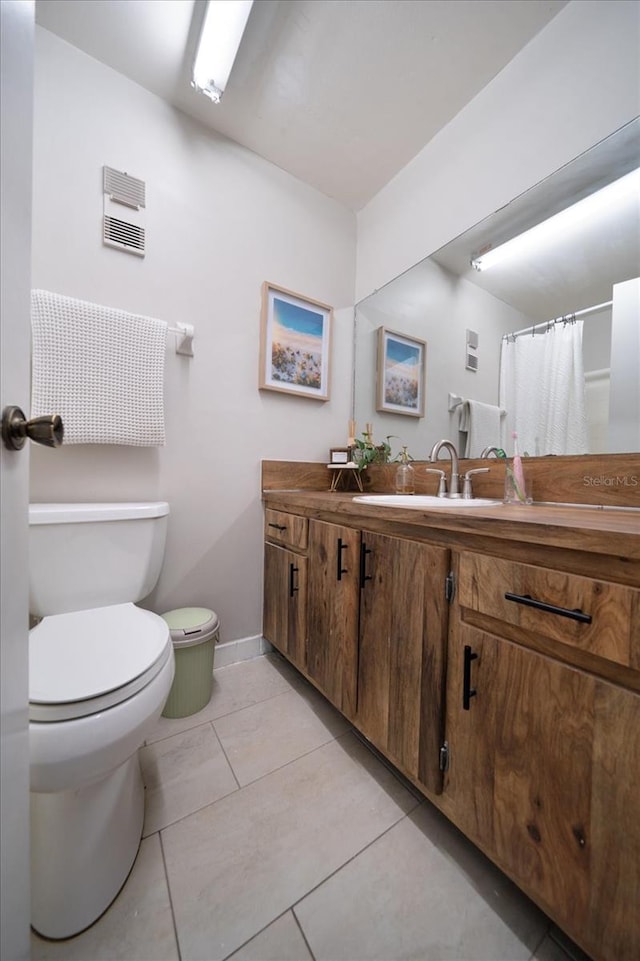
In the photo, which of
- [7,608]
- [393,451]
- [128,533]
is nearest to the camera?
[7,608]

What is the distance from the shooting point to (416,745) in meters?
0.82

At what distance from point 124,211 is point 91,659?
153 centimetres

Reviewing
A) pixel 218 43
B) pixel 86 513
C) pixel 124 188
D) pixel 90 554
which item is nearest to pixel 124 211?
pixel 124 188

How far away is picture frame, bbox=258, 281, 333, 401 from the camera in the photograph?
1.60 metres

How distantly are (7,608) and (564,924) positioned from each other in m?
1.01

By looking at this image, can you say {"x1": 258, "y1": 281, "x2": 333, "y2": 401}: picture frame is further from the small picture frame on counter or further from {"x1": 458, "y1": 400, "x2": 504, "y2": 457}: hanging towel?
{"x1": 458, "y1": 400, "x2": 504, "y2": 457}: hanging towel

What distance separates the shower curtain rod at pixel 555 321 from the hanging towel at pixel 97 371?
51.0 inches

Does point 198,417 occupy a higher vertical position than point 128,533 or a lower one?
higher

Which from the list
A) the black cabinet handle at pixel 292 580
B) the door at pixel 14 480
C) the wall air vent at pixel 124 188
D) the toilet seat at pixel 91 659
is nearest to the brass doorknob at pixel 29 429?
the door at pixel 14 480

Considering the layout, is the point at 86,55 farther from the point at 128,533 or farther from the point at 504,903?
the point at 504,903

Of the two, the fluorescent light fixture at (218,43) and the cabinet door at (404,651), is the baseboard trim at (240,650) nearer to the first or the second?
the cabinet door at (404,651)

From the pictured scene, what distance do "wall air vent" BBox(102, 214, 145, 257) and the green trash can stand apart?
4.69ft

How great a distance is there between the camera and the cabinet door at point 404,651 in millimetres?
781

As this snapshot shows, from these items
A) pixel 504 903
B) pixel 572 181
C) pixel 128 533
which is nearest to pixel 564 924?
pixel 504 903
